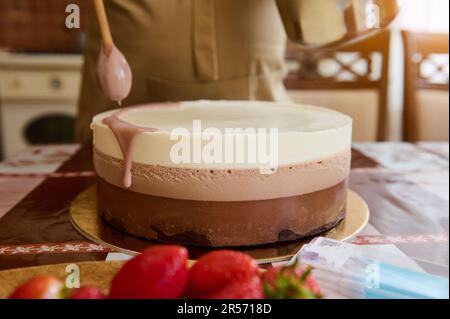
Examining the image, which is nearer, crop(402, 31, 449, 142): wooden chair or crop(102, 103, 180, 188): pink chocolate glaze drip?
crop(102, 103, 180, 188): pink chocolate glaze drip

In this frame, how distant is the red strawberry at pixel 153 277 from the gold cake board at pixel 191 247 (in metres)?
0.20

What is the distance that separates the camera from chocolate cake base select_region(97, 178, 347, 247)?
2.33ft

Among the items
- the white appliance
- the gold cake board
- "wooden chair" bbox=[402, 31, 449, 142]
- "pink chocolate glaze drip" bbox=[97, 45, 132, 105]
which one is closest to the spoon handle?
"pink chocolate glaze drip" bbox=[97, 45, 132, 105]

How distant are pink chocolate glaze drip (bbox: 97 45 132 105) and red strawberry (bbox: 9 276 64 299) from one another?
388 millimetres

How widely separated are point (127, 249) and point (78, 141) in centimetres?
89

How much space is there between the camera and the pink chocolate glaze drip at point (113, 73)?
772 mm

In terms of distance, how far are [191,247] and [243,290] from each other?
Result: 27 cm

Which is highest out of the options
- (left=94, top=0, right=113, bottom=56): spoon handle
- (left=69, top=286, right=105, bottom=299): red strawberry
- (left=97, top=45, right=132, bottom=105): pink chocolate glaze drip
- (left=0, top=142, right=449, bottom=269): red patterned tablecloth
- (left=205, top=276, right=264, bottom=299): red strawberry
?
(left=94, top=0, right=113, bottom=56): spoon handle
